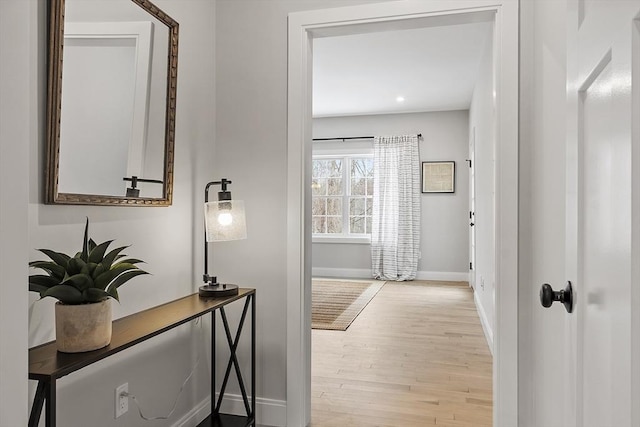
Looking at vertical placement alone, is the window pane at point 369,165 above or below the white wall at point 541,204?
above

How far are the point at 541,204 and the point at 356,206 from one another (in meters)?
5.94

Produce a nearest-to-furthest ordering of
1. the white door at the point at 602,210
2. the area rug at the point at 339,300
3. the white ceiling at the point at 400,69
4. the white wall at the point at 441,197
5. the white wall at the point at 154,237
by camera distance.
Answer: the white door at the point at 602,210 → the white wall at the point at 154,237 → the white ceiling at the point at 400,69 → the area rug at the point at 339,300 → the white wall at the point at 441,197

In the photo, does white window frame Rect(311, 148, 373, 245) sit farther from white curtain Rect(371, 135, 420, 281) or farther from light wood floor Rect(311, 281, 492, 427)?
light wood floor Rect(311, 281, 492, 427)

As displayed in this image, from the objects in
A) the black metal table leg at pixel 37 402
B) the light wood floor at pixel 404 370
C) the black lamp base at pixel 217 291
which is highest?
the black lamp base at pixel 217 291

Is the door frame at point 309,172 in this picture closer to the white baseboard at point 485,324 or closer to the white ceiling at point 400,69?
the white ceiling at point 400,69

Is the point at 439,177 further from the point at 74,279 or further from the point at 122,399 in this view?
the point at 74,279

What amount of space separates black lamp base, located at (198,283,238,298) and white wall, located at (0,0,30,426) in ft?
4.19

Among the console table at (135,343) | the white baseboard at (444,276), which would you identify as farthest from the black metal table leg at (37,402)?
the white baseboard at (444,276)

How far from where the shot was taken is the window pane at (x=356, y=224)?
7.79 m

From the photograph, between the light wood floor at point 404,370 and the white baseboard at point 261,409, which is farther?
the light wood floor at point 404,370

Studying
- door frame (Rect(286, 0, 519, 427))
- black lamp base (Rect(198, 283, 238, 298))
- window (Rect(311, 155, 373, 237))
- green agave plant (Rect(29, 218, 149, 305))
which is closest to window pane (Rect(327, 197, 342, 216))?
window (Rect(311, 155, 373, 237))

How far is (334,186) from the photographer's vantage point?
7879mm

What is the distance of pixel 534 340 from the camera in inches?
79.5

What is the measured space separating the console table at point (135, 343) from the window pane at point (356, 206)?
540 cm
